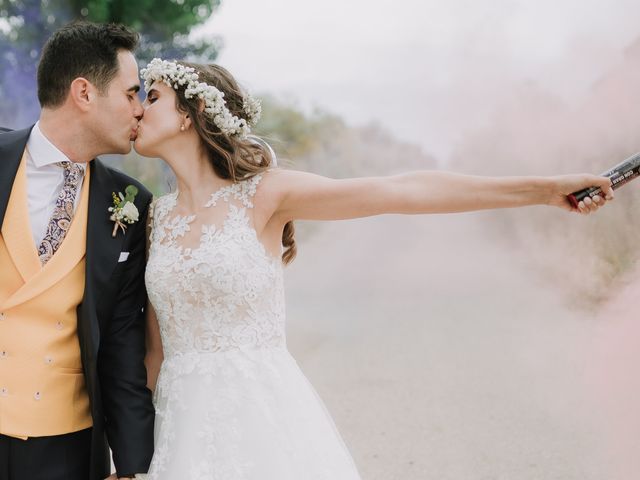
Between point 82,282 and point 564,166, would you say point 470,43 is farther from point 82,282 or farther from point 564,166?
point 82,282

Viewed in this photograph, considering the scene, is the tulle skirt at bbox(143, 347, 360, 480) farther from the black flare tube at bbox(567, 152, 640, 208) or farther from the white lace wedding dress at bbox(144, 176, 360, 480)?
the black flare tube at bbox(567, 152, 640, 208)

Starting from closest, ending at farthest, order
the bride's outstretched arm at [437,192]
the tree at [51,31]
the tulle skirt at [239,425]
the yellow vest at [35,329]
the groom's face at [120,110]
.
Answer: the yellow vest at [35,329]
the tulle skirt at [239,425]
the bride's outstretched arm at [437,192]
the groom's face at [120,110]
the tree at [51,31]

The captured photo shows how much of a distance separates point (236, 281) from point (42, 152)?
2.67ft

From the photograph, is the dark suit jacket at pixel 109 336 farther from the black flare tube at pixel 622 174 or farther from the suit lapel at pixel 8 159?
the black flare tube at pixel 622 174

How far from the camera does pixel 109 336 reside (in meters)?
2.61

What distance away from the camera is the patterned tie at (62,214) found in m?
2.46

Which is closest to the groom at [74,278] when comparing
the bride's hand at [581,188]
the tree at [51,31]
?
the bride's hand at [581,188]

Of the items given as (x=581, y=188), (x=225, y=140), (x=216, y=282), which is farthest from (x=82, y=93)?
(x=581, y=188)

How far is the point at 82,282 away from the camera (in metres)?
2.49

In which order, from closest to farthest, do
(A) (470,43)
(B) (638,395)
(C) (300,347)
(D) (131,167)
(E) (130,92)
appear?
(E) (130,92) → (B) (638,395) → (C) (300,347) → (A) (470,43) → (D) (131,167)

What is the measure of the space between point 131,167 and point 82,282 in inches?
472

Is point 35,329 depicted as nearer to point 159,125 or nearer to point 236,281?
point 236,281

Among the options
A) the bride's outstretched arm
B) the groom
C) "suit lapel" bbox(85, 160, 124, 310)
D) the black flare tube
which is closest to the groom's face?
the groom

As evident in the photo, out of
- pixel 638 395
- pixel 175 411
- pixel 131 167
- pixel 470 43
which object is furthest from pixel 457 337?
pixel 131 167
